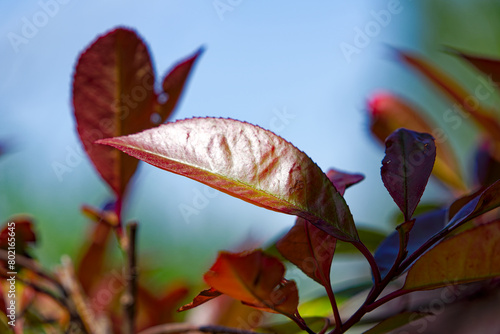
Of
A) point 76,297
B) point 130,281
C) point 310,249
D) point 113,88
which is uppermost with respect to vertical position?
point 113,88

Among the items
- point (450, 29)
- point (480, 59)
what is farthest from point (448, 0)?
point (480, 59)

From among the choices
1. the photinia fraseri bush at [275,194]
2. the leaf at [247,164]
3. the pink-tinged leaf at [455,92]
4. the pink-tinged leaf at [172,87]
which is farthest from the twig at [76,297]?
the pink-tinged leaf at [455,92]

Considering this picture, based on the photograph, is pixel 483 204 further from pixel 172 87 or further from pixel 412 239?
pixel 172 87

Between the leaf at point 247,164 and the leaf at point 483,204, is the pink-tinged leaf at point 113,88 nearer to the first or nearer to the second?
the leaf at point 247,164

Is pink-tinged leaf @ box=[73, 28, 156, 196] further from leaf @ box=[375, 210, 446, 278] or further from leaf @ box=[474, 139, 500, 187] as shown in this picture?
leaf @ box=[474, 139, 500, 187]

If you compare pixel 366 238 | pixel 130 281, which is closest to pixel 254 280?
pixel 130 281

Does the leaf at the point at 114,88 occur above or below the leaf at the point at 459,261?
above
